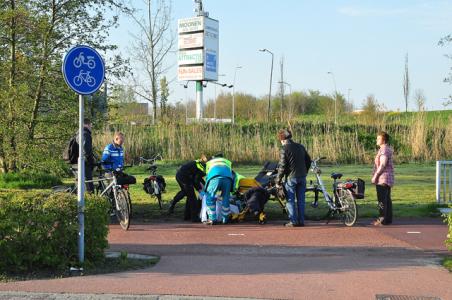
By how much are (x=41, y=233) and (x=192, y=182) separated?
538cm

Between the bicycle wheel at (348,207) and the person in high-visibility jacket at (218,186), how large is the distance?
223cm

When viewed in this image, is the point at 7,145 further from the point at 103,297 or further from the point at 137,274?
the point at 103,297

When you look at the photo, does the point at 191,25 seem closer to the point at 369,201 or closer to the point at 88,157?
the point at 369,201

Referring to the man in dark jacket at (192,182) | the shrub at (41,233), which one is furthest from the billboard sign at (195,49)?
the shrub at (41,233)

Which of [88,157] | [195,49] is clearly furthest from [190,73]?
[88,157]

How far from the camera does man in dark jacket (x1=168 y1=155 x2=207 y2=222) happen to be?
12703 mm

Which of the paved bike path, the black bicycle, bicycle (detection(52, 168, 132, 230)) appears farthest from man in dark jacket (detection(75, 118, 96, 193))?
the black bicycle

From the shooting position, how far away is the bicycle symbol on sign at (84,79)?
8.18 metres

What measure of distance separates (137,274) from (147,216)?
18.4 ft

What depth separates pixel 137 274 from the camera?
301 inches

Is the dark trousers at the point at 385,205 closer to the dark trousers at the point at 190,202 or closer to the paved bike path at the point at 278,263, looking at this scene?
the paved bike path at the point at 278,263

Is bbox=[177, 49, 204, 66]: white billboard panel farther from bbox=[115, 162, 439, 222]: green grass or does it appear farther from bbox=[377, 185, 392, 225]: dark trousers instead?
bbox=[377, 185, 392, 225]: dark trousers

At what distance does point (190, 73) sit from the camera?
50594 millimetres

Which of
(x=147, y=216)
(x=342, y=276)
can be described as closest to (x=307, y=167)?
(x=147, y=216)
